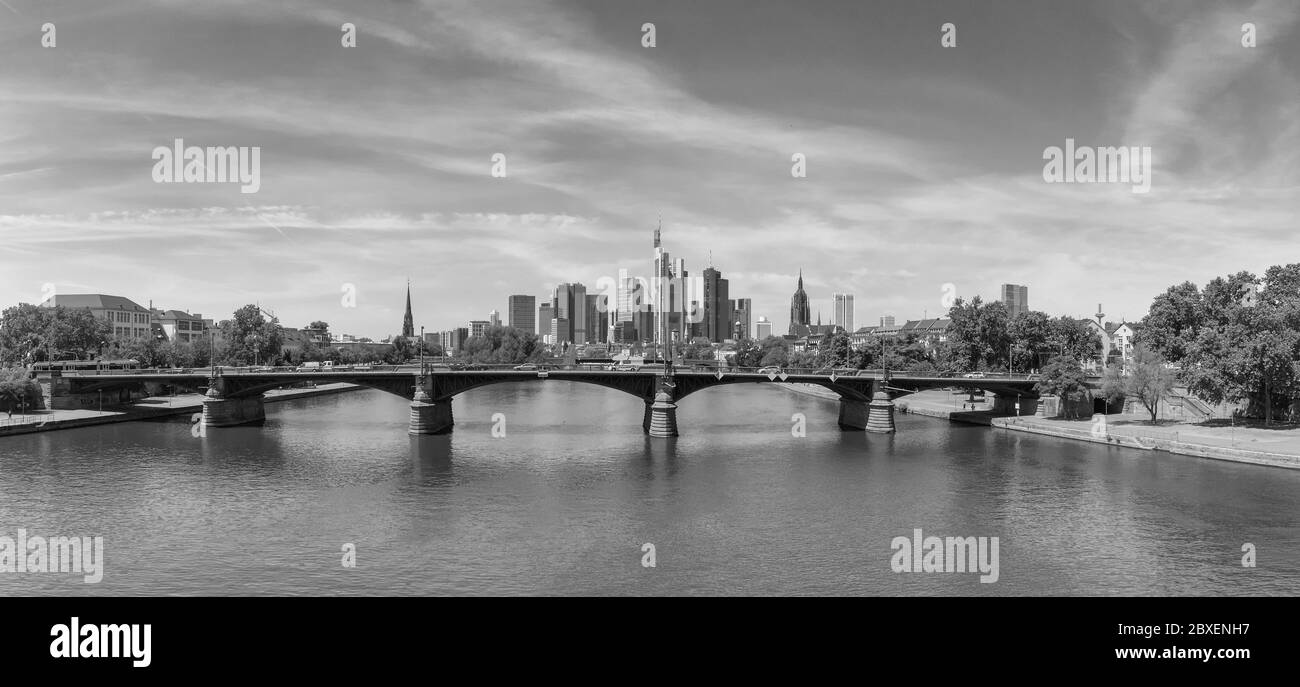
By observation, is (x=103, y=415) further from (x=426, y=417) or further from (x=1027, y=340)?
(x=1027, y=340)

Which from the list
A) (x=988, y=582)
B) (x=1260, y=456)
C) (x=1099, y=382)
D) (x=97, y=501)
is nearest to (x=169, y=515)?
(x=97, y=501)

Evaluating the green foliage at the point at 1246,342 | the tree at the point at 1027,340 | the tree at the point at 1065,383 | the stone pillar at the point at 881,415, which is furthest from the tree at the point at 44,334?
the green foliage at the point at 1246,342

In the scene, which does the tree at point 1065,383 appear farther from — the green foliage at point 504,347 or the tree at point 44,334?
the green foliage at point 504,347

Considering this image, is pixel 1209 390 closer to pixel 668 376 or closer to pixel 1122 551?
pixel 1122 551

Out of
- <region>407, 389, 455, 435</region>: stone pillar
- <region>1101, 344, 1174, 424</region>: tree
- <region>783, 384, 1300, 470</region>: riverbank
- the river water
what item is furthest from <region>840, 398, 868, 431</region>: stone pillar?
<region>407, 389, 455, 435</region>: stone pillar

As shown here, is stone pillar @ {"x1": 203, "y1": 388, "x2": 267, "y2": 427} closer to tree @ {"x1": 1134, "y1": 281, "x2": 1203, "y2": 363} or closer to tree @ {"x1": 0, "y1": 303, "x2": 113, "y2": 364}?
tree @ {"x1": 0, "y1": 303, "x2": 113, "y2": 364}

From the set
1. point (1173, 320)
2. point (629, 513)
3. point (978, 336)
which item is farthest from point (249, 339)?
point (1173, 320)
